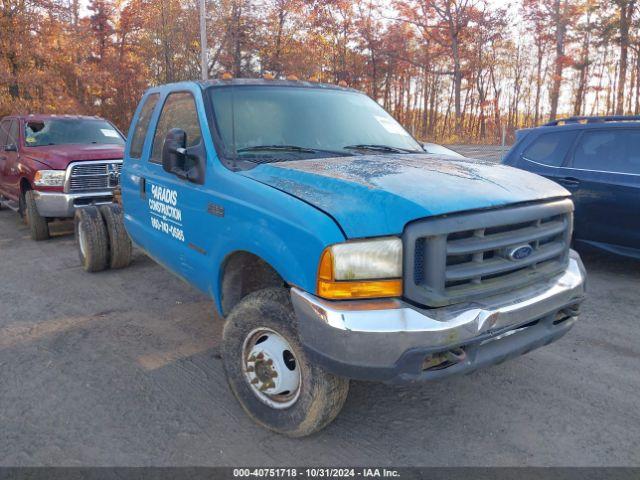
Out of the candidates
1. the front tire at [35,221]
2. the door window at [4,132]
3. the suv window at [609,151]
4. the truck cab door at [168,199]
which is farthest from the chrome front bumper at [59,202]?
the suv window at [609,151]

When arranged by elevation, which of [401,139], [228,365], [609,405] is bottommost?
[609,405]

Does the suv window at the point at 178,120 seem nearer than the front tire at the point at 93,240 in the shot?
Yes

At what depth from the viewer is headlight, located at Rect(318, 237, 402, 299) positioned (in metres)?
2.43

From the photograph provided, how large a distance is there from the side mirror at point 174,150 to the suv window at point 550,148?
4757 mm

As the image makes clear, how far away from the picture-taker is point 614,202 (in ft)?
18.9

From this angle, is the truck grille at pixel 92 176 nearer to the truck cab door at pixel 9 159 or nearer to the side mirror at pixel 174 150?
the truck cab door at pixel 9 159

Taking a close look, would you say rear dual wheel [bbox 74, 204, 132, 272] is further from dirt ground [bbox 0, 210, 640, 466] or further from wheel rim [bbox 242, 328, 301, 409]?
wheel rim [bbox 242, 328, 301, 409]

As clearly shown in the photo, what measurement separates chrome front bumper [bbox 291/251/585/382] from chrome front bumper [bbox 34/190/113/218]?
610 centimetres

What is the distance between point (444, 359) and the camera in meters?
2.51

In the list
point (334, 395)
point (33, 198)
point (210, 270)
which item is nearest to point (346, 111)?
point (210, 270)

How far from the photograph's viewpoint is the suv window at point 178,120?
374 centimetres

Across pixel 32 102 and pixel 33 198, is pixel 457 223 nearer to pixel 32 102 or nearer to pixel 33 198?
pixel 33 198

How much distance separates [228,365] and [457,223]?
5.21 ft

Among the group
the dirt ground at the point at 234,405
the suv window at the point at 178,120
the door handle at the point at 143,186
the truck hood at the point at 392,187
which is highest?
the suv window at the point at 178,120
